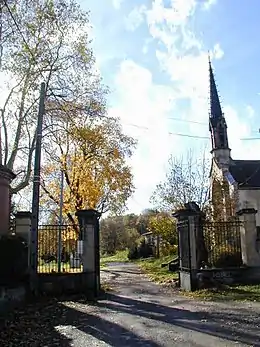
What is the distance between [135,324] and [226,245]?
8280 mm

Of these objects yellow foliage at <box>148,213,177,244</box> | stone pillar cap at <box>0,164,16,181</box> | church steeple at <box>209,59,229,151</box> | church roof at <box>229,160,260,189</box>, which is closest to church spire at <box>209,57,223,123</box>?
church steeple at <box>209,59,229,151</box>

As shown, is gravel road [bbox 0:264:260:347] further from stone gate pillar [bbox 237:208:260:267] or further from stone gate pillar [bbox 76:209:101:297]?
stone gate pillar [bbox 237:208:260:267]

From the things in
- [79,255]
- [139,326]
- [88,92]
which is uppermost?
[88,92]

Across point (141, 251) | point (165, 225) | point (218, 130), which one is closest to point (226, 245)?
point (165, 225)

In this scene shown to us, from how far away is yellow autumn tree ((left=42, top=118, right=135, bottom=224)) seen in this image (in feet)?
93.2

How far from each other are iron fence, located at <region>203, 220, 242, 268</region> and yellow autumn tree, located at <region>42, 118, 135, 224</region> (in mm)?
11803

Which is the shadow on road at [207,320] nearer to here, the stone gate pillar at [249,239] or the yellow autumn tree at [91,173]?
the stone gate pillar at [249,239]

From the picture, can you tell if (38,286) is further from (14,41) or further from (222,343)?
(14,41)

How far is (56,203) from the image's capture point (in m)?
29.9

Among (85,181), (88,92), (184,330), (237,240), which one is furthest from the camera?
(85,181)

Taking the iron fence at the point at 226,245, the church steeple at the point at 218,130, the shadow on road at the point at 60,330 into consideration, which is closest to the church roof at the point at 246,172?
the church steeple at the point at 218,130

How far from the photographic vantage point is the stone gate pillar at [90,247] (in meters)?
15.0

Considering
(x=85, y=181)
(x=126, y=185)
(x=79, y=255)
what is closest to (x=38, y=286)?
(x=79, y=255)

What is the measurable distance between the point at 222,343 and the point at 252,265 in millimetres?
8629
